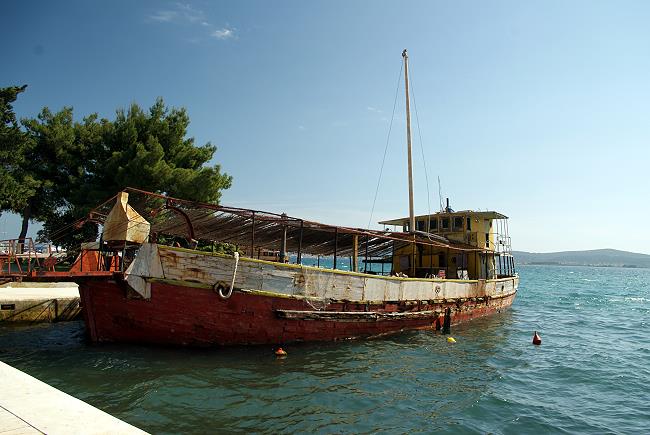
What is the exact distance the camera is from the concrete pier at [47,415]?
4.55 metres

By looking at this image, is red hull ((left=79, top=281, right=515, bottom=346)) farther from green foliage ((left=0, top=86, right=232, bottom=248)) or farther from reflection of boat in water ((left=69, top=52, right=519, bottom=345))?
green foliage ((left=0, top=86, right=232, bottom=248))

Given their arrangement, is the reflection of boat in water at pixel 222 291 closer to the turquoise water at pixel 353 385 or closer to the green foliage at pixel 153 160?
the turquoise water at pixel 353 385

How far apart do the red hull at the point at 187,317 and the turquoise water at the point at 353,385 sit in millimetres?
378

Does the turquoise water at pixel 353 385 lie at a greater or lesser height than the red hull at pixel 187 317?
lesser

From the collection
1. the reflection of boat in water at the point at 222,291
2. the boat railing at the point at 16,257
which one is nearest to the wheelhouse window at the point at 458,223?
the reflection of boat in water at the point at 222,291

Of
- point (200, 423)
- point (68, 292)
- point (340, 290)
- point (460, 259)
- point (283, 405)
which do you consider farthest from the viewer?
point (460, 259)

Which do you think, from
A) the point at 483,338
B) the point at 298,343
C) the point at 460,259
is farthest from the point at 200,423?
the point at 460,259

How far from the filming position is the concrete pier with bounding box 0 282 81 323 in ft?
50.0

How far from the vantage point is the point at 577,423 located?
318 inches

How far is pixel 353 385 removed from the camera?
939 centimetres

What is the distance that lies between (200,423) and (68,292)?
15.3 meters

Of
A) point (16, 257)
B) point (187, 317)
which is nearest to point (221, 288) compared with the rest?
Answer: point (187, 317)

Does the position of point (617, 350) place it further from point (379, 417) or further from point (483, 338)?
point (379, 417)

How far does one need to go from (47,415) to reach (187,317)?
597 centimetres
